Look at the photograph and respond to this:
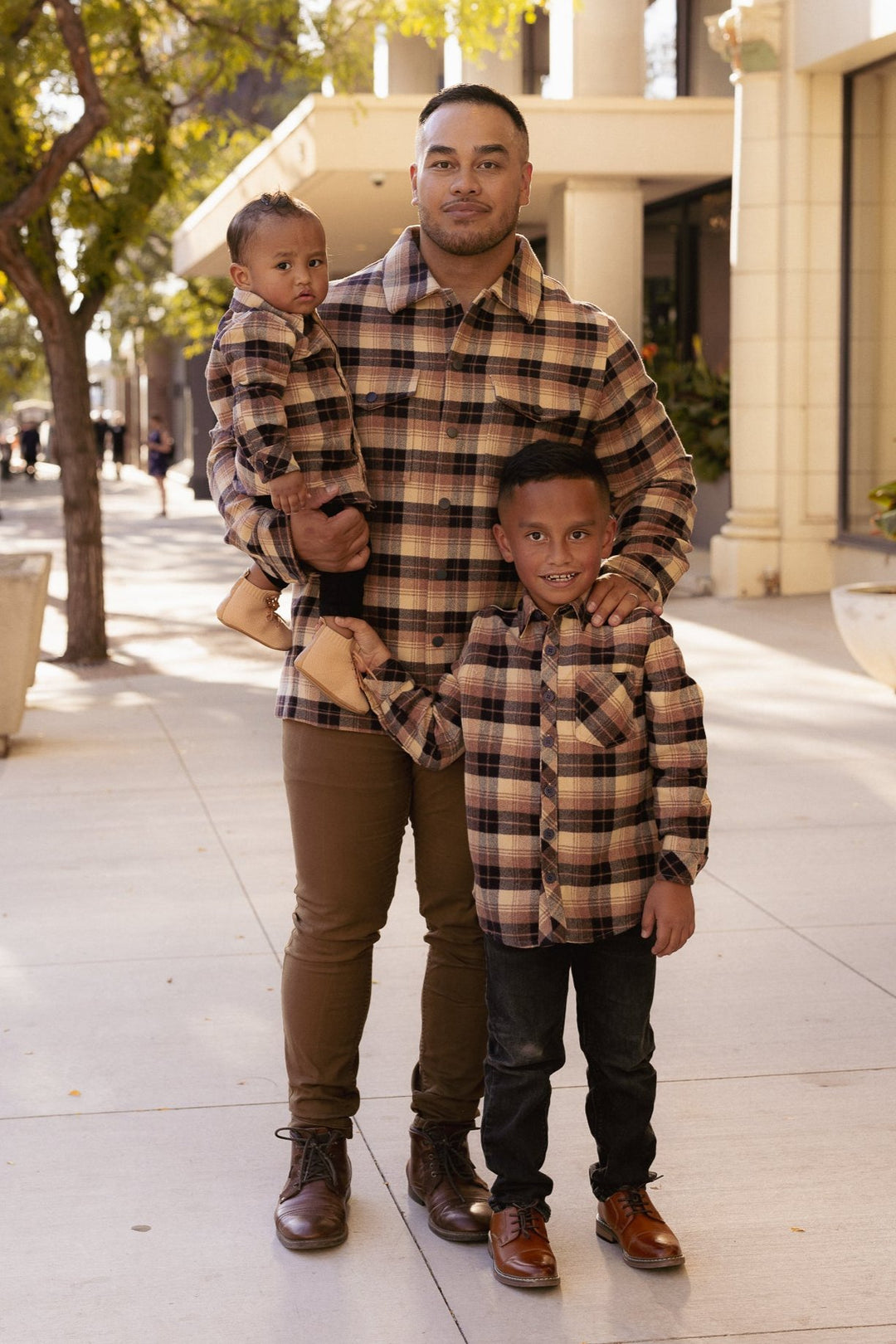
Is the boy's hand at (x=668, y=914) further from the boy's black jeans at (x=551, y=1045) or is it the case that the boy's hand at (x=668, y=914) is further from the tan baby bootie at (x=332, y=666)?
the tan baby bootie at (x=332, y=666)

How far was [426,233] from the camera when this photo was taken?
3.45 meters

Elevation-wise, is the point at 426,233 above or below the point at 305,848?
above

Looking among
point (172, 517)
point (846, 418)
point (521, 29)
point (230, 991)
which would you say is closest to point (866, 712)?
point (230, 991)

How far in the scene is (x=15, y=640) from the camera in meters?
8.70

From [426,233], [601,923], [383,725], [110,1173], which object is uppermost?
[426,233]

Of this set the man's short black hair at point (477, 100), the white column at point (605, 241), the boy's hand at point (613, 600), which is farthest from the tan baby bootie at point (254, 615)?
the white column at point (605, 241)

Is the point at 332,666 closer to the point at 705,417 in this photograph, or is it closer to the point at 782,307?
the point at 782,307

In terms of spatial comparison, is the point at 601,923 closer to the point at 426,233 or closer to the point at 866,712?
the point at 426,233

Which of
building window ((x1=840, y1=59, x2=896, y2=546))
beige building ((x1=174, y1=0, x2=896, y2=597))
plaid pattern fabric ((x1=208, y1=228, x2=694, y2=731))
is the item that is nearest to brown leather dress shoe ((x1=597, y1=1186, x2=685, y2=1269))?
plaid pattern fabric ((x1=208, y1=228, x2=694, y2=731))

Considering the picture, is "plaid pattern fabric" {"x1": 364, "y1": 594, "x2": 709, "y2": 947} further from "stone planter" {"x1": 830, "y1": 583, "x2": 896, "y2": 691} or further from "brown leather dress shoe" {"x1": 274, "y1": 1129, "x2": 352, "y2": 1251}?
"stone planter" {"x1": 830, "y1": 583, "x2": 896, "y2": 691}

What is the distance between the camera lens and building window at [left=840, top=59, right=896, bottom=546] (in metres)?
14.9

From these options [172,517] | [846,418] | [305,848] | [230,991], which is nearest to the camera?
[305,848]

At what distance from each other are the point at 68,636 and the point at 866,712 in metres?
5.96

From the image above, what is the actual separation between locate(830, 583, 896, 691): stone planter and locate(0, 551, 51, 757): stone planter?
14.2 feet
